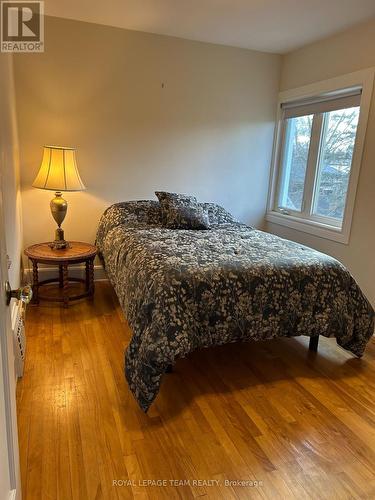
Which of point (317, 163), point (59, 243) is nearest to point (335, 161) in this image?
point (317, 163)

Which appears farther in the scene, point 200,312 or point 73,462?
point 200,312

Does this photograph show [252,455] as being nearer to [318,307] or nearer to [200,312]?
[200,312]

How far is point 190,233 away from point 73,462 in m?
1.76

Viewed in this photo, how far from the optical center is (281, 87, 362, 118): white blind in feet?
10.0

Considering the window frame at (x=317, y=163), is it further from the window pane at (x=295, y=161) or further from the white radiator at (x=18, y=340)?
the white radiator at (x=18, y=340)

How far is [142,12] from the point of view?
113 inches

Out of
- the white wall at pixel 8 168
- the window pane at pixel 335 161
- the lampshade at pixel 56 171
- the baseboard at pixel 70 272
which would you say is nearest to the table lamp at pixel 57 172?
the lampshade at pixel 56 171

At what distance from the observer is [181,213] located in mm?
3137

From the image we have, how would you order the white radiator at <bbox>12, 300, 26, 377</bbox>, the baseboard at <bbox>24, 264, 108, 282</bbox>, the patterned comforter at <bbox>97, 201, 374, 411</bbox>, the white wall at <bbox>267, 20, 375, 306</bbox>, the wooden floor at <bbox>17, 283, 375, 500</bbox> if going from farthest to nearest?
the baseboard at <bbox>24, 264, 108, 282</bbox>
the white wall at <bbox>267, 20, 375, 306</bbox>
the white radiator at <bbox>12, 300, 26, 377</bbox>
the patterned comforter at <bbox>97, 201, 374, 411</bbox>
the wooden floor at <bbox>17, 283, 375, 500</bbox>

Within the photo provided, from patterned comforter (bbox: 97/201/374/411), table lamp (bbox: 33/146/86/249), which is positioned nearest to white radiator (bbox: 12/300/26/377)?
patterned comforter (bbox: 97/201/374/411)

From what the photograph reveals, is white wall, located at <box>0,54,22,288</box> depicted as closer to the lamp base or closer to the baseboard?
the lamp base

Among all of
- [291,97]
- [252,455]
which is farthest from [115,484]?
[291,97]

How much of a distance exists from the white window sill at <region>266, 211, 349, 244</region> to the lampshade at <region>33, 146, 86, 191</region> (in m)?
2.12

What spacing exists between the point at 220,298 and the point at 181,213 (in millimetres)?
1299
